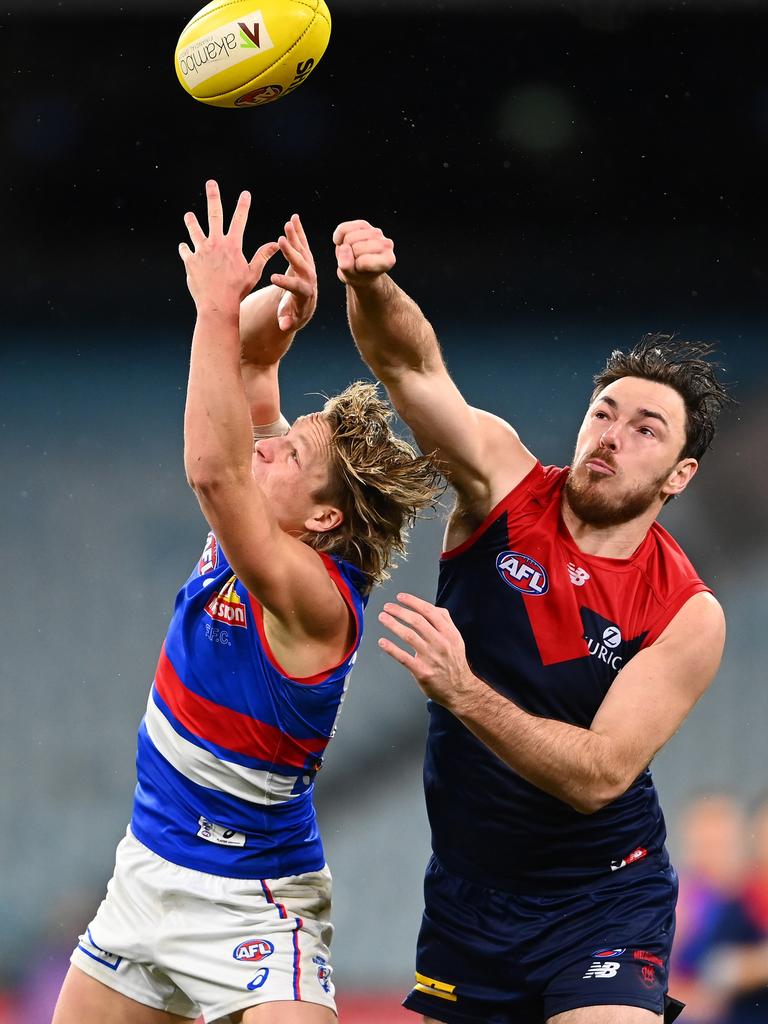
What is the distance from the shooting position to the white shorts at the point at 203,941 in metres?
3.48

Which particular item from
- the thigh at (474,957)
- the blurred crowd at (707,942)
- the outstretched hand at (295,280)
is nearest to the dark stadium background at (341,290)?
the blurred crowd at (707,942)

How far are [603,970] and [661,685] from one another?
77cm

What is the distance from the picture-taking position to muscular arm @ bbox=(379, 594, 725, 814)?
3295mm

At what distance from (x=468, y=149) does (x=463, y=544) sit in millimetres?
5704

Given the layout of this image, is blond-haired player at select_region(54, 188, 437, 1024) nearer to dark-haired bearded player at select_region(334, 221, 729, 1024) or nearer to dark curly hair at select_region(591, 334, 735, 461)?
dark-haired bearded player at select_region(334, 221, 729, 1024)

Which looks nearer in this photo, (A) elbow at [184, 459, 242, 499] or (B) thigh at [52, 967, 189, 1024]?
(A) elbow at [184, 459, 242, 499]

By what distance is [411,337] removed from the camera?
379cm

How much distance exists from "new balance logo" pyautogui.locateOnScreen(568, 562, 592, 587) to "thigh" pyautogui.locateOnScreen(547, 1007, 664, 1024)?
1148mm

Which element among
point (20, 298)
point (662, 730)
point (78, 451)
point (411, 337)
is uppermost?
point (20, 298)

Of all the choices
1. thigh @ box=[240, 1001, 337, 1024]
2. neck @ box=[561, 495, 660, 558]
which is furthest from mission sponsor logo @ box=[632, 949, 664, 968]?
neck @ box=[561, 495, 660, 558]

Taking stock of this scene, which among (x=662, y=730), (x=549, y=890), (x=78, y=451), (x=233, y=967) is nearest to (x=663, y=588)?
(x=662, y=730)

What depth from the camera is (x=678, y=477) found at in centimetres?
415

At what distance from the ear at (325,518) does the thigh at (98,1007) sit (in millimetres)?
1313

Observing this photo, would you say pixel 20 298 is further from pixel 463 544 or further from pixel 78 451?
pixel 463 544
